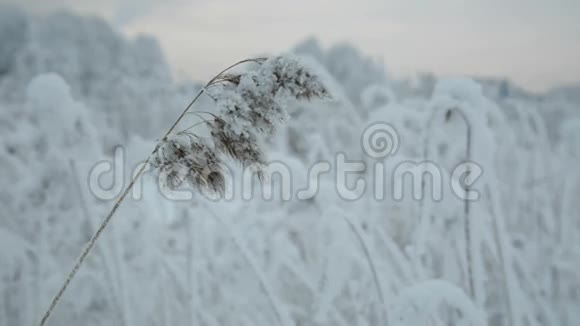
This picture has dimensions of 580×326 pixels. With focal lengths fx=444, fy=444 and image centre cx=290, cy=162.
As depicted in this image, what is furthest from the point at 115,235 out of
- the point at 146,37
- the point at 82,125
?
the point at 146,37

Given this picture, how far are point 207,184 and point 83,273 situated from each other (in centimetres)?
159

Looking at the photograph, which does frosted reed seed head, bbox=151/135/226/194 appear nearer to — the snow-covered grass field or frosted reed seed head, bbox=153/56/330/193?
frosted reed seed head, bbox=153/56/330/193

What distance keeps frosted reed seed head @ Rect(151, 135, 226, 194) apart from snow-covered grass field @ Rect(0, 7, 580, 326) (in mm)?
175

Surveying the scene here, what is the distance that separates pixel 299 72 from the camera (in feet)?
2.77

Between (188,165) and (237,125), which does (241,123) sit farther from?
(188,165)

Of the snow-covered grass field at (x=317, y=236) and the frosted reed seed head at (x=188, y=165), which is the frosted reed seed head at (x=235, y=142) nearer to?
the frosted reed seed head at (x=188, y=165)

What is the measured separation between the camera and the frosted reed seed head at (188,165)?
33.0 inches

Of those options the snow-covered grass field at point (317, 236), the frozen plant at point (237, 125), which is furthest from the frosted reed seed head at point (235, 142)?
the snow-covered grass field at point (317, 236)

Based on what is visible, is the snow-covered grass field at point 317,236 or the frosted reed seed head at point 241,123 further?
the snow-covered grass field at point 317,236

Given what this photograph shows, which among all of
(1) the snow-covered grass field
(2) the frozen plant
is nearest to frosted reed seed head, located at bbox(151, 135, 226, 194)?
(2) the frozen plant

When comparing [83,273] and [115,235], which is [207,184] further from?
[83,273]

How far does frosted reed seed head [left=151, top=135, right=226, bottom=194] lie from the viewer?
33.0 inches

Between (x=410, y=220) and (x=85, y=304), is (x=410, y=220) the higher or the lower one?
the higher one

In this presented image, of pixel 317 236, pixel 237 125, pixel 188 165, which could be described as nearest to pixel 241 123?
pixel 237 125
